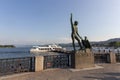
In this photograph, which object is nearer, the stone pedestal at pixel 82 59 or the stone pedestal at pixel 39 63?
the stone pedestal at pixel 39 63

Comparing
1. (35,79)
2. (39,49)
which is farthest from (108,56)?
(39,49)

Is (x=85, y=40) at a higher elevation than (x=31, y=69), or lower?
higher

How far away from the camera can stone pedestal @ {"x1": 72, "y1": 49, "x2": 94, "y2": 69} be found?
458 inches

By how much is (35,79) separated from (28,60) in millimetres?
3276

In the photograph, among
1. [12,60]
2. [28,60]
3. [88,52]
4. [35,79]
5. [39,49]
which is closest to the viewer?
[35,79]

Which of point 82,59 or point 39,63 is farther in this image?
point 82,59

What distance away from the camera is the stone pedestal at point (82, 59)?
1162cm

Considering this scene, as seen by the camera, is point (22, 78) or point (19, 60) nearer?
point (22, 78)

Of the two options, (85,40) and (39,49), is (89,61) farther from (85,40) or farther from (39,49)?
(39,49)

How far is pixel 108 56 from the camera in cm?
1525

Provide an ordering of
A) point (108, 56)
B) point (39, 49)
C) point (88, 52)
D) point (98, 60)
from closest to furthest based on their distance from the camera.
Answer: point (88, 52) → point (108, 56) → point (98, 60) → point (39, 49)

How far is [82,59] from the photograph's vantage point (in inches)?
466

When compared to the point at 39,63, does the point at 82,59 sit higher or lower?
higher

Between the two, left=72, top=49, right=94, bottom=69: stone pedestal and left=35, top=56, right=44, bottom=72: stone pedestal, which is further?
left=72, top=49, right=94, bottom=69: stone pedestal
